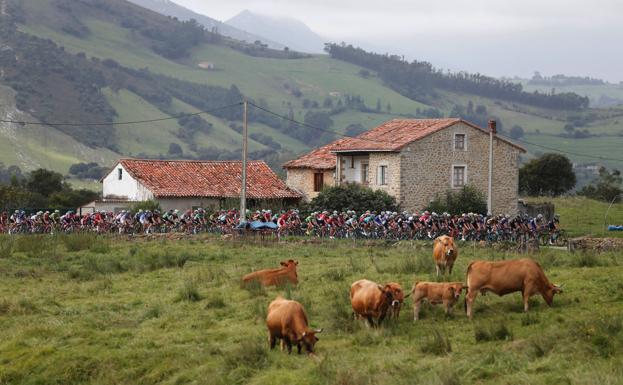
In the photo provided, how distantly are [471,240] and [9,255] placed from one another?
17955 millimetres

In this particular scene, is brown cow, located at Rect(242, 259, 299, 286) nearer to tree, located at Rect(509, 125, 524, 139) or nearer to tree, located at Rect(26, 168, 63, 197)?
tree, located at Rect(26, 168, 63, 197)

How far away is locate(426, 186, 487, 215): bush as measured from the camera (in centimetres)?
5691

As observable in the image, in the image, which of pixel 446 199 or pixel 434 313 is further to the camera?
pixel 446 199

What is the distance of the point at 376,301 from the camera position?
775 inches

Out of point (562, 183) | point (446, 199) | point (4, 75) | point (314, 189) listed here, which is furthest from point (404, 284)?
point (4, 75)

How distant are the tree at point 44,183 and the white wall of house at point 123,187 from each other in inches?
598

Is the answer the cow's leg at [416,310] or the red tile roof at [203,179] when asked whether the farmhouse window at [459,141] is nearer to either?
the red tile roof at [203,179]

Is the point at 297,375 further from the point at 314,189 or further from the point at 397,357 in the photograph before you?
the point at 314,189

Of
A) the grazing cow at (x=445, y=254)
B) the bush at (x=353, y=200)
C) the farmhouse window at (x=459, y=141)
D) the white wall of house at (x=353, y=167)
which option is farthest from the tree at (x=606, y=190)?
the grazing cow at (x=445, y=254)

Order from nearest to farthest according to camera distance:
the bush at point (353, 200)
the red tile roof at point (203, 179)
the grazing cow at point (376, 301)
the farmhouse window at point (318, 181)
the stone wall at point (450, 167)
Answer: the grazing cow at point (376, 301) → the bush at point (353, 200) → the stone wall at point (450, 167) → the red tile roof at point (203, 179) → the farmhouse window at point (318, 181)

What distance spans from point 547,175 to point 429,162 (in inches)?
1159

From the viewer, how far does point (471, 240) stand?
1700 inches

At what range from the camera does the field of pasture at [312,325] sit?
54.8ft

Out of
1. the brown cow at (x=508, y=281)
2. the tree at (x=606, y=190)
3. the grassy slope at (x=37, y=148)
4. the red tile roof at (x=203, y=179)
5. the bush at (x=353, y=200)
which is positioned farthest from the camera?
the grassy slope at (x=37, y=148)
